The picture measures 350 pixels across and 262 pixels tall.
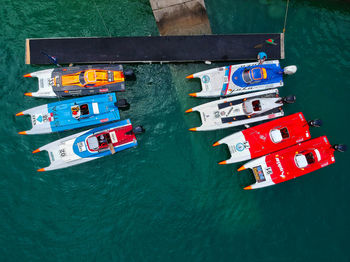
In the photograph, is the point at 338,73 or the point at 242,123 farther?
the point at 338,73

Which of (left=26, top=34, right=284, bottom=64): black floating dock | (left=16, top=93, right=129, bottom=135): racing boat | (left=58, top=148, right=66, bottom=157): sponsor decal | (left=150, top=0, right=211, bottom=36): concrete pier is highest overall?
(left=150, top=0, right=211, bottom=36): concrete pier

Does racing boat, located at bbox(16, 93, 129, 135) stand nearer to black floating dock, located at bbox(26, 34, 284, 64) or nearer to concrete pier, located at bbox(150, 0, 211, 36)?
black floating dock, located at bbox(26, 34, 284, 64)

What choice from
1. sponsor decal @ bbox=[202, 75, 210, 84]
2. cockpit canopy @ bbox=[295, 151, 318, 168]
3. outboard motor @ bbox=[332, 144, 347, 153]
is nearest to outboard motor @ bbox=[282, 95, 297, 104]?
cockpit canopy @ bbox=[295, 151, 318, 168]

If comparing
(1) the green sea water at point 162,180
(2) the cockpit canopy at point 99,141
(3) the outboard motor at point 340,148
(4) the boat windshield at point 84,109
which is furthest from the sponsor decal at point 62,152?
(3) the outboard motor at point 340,148

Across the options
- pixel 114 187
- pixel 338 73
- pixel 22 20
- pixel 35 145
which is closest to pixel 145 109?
pixel 114 187

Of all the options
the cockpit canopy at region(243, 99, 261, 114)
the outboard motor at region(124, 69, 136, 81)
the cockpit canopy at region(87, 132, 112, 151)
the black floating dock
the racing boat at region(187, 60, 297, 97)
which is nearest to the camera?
the cockpit canopy at region(87, 132, 112, 151)

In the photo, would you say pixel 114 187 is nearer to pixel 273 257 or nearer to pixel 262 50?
pixel 273 257

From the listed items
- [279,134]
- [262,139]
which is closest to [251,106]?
[262,139]
